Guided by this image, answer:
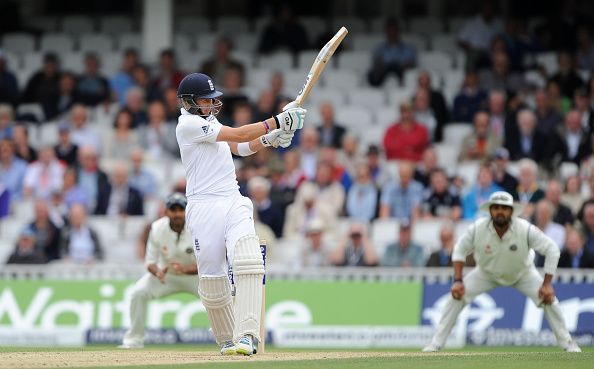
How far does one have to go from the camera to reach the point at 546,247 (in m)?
14.8

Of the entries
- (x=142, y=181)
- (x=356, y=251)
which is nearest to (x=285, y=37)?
(x=142, y=181)

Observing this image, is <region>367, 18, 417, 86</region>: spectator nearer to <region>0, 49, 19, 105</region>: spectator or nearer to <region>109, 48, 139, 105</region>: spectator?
<region>109, 48, 139, 105</region>: spectator

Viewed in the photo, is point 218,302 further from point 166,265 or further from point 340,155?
point 340,155

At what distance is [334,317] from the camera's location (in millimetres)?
18203

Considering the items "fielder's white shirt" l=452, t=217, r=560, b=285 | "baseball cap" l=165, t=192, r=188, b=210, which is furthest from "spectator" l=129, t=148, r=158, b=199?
"fielder's white shirt" l=452, t=217, r=560, b=285

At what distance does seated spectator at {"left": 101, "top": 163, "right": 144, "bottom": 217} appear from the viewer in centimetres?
1973

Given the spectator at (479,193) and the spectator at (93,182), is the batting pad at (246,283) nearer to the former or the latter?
the spectator at (479,193)

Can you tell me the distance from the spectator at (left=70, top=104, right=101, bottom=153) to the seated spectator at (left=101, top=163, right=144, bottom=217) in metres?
1.09

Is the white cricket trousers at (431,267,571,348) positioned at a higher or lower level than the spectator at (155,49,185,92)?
lower

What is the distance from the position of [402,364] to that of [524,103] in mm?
9834

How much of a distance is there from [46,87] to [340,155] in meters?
4.60

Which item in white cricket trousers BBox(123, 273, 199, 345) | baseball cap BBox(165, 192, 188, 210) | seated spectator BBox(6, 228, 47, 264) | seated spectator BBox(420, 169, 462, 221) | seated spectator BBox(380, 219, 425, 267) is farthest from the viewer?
seated spectator BBox(420, 169, 462, 221)

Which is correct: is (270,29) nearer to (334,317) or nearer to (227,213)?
(334,317)

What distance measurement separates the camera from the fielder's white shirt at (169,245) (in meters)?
15.9
